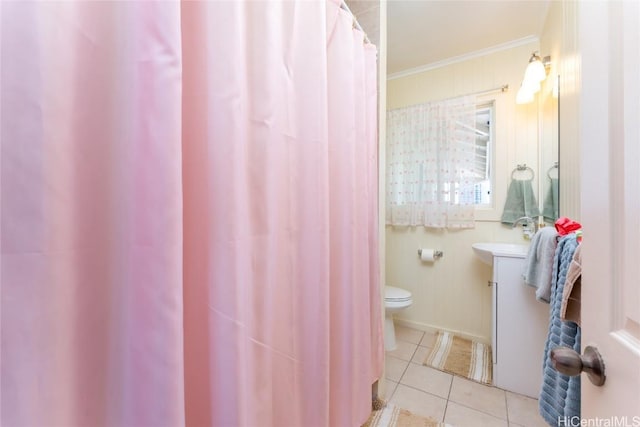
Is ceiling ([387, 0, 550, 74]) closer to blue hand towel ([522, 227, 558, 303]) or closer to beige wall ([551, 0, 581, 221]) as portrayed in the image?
beige wall ([551, 0, 581, 221])

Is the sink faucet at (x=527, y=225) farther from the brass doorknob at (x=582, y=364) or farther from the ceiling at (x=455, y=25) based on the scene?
the brass doorknob at (x=582, y=364)

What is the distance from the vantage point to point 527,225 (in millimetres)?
1863

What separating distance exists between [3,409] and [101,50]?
1.84ft

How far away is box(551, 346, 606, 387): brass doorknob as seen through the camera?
41cm

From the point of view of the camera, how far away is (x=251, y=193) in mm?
615

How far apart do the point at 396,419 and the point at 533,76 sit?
2205 mm

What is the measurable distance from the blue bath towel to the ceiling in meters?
1.64

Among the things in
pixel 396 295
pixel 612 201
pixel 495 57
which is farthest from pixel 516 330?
pixel 495 57

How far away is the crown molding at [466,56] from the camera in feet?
6.27

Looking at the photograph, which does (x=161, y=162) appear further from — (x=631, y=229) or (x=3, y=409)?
(x=631, y=229)

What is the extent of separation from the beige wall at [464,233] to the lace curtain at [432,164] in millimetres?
116

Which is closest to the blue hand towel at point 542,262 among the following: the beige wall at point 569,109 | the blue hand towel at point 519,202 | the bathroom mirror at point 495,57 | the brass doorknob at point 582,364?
the beige wall at point 569,109

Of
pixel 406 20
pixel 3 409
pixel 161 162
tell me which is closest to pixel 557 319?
pixel 161 162

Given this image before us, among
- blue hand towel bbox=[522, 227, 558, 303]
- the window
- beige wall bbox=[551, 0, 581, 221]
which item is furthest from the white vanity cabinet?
the window
